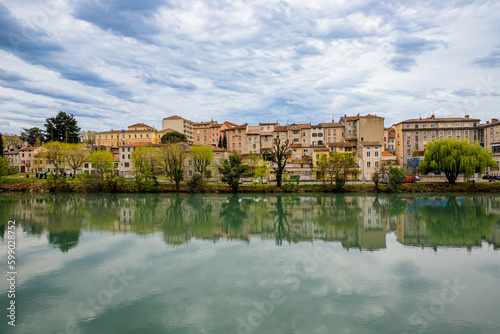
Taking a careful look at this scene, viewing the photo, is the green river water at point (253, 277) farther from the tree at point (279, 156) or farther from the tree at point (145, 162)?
the tree at point (145, 162)

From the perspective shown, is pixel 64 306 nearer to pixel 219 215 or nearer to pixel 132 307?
pixel 132 307

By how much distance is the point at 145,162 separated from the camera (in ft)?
148

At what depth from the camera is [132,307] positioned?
848 cm

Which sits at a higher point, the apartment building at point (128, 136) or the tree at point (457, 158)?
the apartment building at point (128, 136)

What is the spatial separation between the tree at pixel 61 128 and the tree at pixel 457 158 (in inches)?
2984

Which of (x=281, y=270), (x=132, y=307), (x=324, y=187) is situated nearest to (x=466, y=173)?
(x=324, y=187)

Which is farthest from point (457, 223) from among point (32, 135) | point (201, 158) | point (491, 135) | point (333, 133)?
point (32, 135)

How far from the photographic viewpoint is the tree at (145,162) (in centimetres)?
4475

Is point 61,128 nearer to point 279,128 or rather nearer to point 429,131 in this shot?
point 279,128

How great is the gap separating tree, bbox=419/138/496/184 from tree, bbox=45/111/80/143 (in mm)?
75788

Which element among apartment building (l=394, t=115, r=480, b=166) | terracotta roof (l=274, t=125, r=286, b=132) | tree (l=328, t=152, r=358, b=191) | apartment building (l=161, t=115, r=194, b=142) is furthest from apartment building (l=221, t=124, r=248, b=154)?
apartment building (l=394, t=115, r=480, b=166)

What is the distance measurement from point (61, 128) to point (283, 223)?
2811 inches

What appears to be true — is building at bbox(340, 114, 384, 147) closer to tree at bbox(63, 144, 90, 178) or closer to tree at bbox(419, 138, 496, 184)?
tree at bbox(419, 138, 496, 184)

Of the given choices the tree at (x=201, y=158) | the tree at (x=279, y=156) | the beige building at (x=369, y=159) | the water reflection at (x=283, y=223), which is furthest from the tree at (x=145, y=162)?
the beige building at (x=369, y=159)
